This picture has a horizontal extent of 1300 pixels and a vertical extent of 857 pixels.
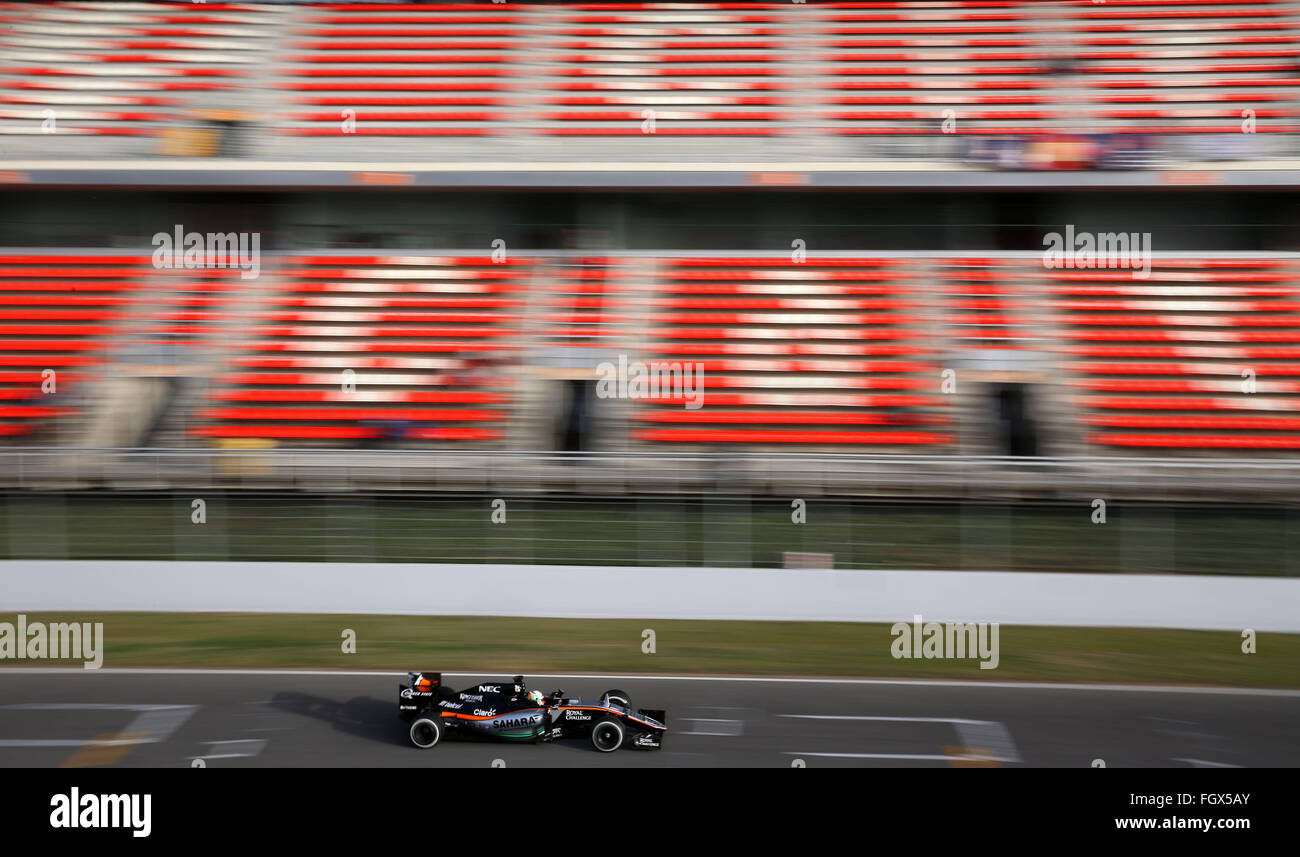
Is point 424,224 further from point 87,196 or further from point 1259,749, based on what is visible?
point 1259,749

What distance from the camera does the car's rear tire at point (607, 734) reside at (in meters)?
6.13

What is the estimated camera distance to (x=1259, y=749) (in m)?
6.61

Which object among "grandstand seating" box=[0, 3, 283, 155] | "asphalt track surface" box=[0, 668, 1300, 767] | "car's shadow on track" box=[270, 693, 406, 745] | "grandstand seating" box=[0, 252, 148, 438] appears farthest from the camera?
"grandstand seating" box=[0, 3, 283, 155]

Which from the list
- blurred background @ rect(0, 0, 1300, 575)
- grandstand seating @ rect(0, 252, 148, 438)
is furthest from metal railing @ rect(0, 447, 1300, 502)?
grandstand seating @ rect(0, 252, 148, 438)

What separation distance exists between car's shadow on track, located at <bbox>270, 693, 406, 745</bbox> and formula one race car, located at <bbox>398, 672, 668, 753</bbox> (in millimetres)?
348

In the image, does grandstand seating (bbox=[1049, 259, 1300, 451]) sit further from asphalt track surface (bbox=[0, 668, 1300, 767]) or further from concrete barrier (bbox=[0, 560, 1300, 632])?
asphalt track surface (bbox=[0, 668, 1300, 767])

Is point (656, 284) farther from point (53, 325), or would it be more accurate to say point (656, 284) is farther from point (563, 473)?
point (53, 325)

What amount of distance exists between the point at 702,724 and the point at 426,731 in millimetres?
1744

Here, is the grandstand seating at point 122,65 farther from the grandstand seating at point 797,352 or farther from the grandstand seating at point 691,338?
the grandstand seating at point 797,352

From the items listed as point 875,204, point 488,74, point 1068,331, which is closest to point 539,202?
point 488,74

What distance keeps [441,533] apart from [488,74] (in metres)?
8.14

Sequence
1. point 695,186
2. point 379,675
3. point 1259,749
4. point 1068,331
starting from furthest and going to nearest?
point 695,186 < point 1068,331 < point 379,675 < point 1259,749

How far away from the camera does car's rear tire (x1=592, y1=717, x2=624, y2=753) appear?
6129 millimetres

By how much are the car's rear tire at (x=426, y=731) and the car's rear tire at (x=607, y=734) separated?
90 centimetres
